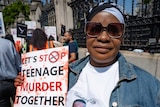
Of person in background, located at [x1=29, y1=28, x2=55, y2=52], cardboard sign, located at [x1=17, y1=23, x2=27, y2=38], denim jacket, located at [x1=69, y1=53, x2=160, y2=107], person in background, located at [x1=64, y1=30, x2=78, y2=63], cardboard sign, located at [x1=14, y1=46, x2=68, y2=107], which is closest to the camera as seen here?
denim jacket, located at [x1=69, y1=53, x2=160, y2=107]

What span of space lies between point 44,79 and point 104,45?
3.53 ft

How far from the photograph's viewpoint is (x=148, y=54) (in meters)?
4.55

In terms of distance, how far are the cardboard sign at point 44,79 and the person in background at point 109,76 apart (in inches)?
23.8

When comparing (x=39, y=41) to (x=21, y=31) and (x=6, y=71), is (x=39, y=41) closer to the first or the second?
(x=6, y=71)

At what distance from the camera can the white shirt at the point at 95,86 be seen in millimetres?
1729

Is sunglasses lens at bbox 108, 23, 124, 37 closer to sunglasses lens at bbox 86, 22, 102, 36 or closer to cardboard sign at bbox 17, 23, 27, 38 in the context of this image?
sunglasses lens at bbox 86, 22, 102, 36

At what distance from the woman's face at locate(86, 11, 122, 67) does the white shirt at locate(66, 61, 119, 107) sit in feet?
0.18

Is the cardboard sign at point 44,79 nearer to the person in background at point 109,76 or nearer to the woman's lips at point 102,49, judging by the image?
the person in background at point 109,76

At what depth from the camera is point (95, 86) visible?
1774 mm

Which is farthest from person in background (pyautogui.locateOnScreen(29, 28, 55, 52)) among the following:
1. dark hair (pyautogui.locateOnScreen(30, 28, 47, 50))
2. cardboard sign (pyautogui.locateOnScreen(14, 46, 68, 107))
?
cardboard sign (pyautogui.locateOnScreen(14, 46, 68, 107))

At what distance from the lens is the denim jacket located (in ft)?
5.32

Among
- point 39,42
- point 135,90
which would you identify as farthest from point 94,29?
point 39,42

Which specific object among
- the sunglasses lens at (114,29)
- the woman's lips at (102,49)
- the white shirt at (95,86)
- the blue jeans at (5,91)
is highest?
the sunglasses lens at (114,29)

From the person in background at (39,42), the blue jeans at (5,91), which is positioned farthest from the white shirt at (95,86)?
the person in background at (39,42)
